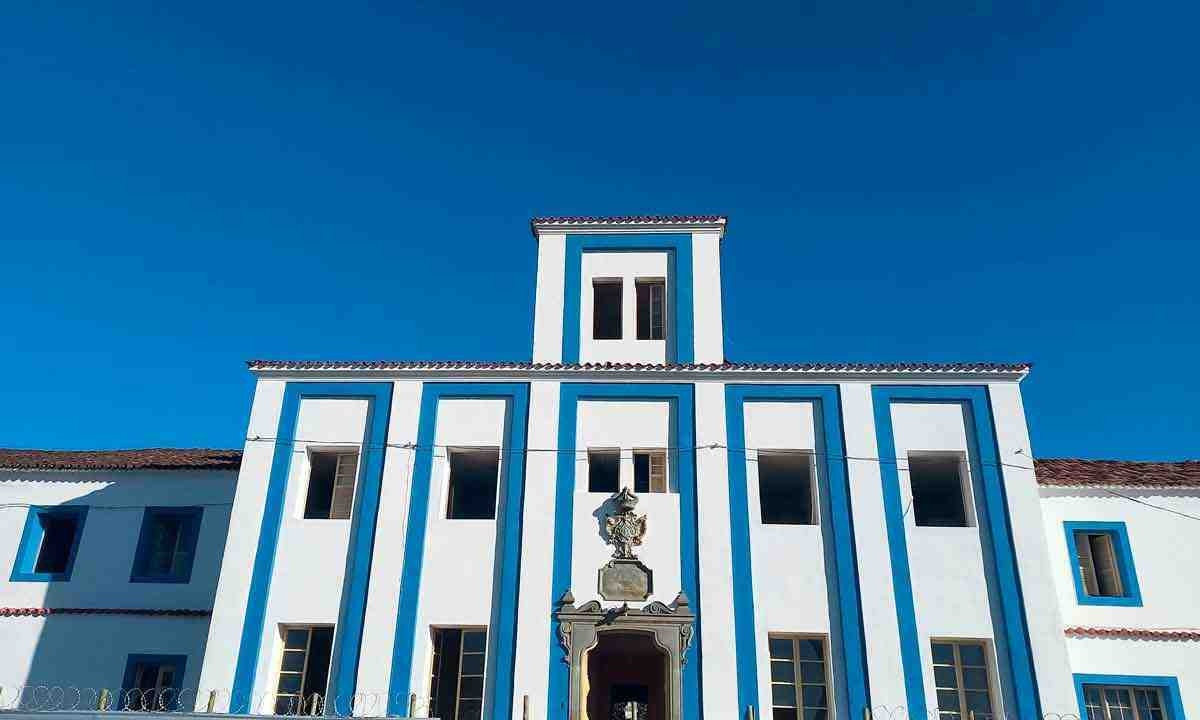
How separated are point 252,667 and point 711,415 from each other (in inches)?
392

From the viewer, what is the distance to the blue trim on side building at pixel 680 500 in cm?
1597

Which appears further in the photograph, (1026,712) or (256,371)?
(256,371)

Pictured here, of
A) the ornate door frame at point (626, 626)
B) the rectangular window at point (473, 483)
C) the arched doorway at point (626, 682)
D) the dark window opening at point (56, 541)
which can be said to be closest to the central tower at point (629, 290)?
the rectangular window at point (473, 483)

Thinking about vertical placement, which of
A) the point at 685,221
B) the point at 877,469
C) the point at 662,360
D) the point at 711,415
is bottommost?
the point at 877,469

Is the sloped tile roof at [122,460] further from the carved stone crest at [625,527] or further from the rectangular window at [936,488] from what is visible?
the rectangular window at [936,488]

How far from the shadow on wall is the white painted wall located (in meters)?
0.02

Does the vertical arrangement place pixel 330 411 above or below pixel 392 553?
above

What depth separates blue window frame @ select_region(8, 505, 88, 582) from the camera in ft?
66.0

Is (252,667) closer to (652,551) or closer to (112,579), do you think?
(112,579)

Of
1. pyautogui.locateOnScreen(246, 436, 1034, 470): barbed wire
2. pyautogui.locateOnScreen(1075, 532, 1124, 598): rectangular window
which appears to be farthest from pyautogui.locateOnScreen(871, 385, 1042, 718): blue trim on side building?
pyautogui.locateOnScreen(1075, 532, 1124, 598): rectangular window

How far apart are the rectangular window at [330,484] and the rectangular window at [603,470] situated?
478 centimetres

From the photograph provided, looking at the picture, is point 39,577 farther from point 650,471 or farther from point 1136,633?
point 1136,633

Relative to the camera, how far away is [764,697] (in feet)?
51.8

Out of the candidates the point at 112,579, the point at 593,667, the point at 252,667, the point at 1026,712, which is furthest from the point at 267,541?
the point at 1026,712
